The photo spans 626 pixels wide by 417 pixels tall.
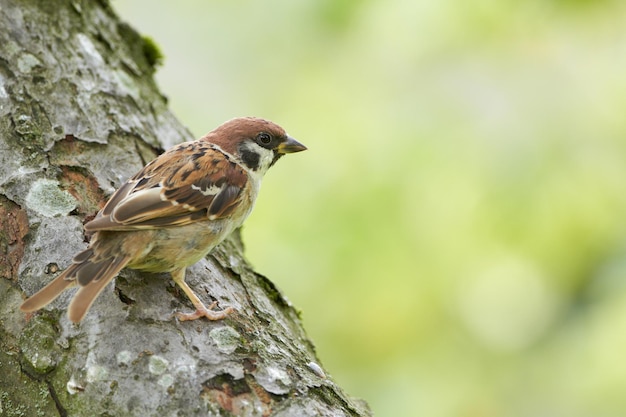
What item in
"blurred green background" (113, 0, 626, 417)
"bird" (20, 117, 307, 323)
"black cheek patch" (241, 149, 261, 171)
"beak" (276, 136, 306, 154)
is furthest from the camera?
"blurred green background" (113, 0, 626, 417)

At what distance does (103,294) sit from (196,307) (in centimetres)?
34

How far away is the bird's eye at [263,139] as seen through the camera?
3802 millimetres

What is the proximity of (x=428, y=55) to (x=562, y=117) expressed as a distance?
3.17 feet

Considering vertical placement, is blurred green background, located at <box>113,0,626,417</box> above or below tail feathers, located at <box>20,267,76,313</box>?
above

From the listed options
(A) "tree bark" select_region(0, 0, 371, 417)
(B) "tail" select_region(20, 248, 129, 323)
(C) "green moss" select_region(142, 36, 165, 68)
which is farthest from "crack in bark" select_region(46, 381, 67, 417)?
(C) "green moss" select_region(142, 36, 165, 68)

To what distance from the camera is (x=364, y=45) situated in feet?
16.7

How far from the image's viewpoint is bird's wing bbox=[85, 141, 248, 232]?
2.91 meters

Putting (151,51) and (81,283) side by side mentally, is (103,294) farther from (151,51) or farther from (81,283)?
(151,51)

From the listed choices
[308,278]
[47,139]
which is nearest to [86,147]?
[47,139]

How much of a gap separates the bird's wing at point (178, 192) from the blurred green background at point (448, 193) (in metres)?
1.50

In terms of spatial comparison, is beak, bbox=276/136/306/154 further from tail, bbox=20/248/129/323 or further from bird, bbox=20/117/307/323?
tail, bbox=20/248/129/323

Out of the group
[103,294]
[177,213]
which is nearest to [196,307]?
[103,294]

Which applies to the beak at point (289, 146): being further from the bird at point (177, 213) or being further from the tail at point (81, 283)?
the tail at point (81, 283)

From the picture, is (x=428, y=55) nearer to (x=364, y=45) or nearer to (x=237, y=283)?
(x=364, y=45)
